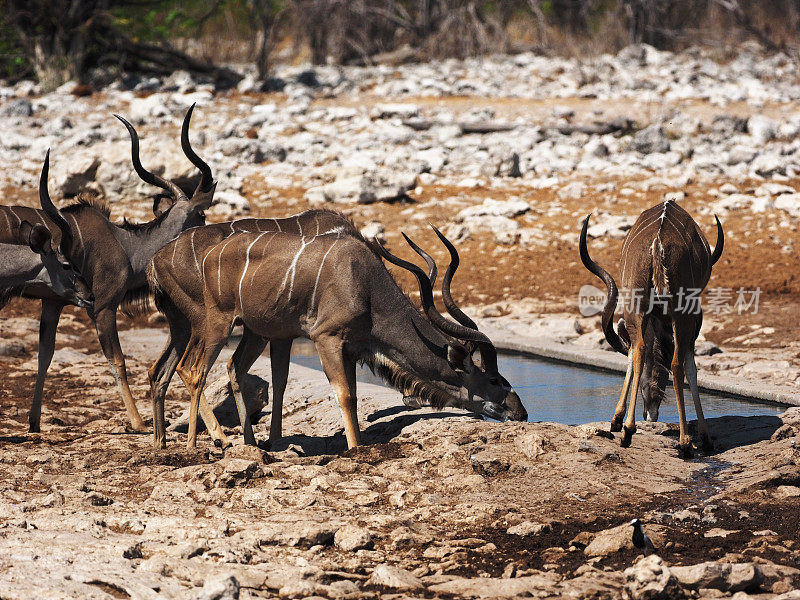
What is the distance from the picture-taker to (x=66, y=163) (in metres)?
14.9

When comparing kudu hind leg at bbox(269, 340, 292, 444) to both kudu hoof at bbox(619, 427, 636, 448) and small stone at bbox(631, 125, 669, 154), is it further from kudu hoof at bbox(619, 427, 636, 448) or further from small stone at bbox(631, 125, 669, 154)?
small stone at bbox(631, 125, 669, 154)

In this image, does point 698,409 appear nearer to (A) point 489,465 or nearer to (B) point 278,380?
(A) point 489,465

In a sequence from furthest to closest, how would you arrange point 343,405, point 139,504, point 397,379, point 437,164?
point 437,164, point 397,379, point 343,405, point 139,504

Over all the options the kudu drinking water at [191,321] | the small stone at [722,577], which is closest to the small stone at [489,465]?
the kudu drinking water at [191,321]

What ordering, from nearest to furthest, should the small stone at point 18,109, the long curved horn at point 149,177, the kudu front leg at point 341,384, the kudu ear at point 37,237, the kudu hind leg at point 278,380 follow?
the kudu front leg at point 341,384
the kudu hind leg at point 278,380
the kudu ear at point 37,237
the long curved horn at point 149,177
the small stone at point 18,109

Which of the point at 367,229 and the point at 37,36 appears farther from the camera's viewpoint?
the point at 37,36

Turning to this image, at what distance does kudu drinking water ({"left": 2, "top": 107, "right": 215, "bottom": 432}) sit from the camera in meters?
7.75

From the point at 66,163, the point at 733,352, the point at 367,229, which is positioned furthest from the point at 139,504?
the point at 66,163

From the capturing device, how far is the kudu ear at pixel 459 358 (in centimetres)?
683

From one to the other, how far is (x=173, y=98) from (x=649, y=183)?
8823 mm

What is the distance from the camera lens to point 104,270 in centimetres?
795

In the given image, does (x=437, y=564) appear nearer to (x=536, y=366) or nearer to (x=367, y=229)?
(x=536, y=366)

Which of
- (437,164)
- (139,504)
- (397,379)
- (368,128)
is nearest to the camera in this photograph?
(139,504)

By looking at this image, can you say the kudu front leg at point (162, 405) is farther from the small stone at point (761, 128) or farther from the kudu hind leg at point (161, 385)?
the small stone at point (761, 128)
